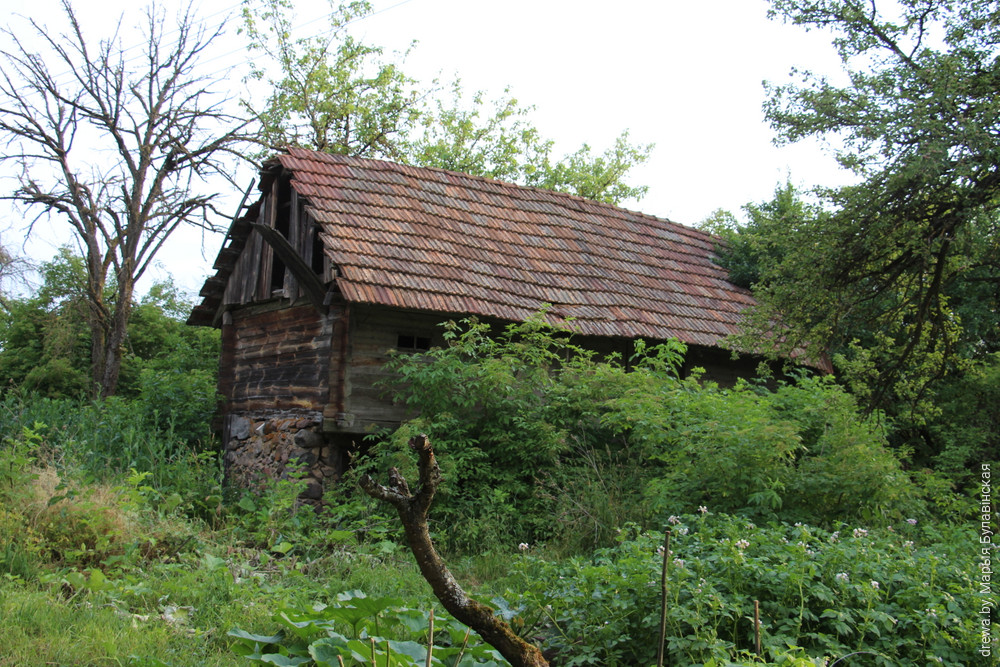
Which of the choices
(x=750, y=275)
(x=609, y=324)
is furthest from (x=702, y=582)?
(x=750, y=275)

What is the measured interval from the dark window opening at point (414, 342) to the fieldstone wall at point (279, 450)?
1.50m

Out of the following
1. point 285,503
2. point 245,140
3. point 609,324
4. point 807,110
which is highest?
point 245,140

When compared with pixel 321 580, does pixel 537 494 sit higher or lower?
higher

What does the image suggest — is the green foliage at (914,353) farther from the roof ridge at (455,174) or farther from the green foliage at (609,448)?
the roof ridge at (455,174)

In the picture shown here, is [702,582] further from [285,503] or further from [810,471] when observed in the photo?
[285,503]

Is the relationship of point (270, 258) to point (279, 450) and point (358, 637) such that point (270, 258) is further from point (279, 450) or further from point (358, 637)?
point (358, 637)

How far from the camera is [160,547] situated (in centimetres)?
676

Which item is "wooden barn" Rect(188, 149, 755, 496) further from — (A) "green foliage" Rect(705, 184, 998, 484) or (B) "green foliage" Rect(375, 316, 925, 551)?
(A) "green foliage" Rect(705, 184, 998, 484)

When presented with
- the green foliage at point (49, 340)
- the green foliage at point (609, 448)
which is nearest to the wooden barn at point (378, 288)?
the green foliage at point (609, 448)

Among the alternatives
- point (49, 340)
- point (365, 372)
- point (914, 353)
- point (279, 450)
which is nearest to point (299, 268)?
point (365, 372)

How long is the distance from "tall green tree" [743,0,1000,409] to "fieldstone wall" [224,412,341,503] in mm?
5786

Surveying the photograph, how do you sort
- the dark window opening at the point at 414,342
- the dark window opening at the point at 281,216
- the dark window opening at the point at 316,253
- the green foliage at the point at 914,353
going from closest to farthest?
the green foliage at the point at 914,353 < the dark window opening at the point at 414,342 < the dark window opening at the point at 316,253 < the dark window opening at the point at 281,216

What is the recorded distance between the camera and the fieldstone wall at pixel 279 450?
1038cm

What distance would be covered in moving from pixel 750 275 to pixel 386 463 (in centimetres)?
906
